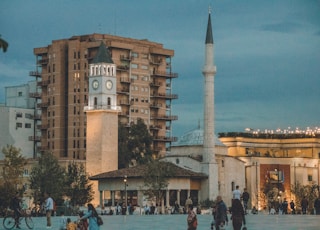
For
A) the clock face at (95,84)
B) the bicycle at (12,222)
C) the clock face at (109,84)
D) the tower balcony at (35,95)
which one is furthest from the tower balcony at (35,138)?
the bicycle at (12,222)

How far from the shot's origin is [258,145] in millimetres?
113438

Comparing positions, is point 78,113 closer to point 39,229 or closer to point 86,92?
point 86,92

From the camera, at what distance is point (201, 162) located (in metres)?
90.8

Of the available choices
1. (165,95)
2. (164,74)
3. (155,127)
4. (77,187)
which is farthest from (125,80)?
(77,187)

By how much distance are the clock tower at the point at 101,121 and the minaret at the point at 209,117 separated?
1121 cm

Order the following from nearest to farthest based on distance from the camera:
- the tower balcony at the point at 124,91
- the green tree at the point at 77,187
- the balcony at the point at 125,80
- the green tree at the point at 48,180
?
the green tree at the point at 48,180
the green tree at the point at 77,187
the tower balcony at the point at 124,91
the balcony at the point at 125,80

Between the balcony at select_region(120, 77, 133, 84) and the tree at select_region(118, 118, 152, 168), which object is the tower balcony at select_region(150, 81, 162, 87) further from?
the tree at select_region(118, 118, 152, 168)

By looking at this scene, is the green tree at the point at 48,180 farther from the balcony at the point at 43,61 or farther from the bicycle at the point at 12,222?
the bicycle at the point at 12,222

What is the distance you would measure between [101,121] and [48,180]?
1532cm

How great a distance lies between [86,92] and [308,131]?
97.2 ft

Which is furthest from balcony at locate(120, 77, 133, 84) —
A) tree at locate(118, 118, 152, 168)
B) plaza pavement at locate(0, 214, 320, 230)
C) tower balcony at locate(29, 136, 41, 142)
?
plaza pavement at locate(0, 214, 320, 230)

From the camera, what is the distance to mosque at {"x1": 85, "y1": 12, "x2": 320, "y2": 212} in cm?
8844

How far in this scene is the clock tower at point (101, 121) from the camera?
3735 inches

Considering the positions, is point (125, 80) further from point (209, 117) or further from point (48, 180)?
point (48, 180)
